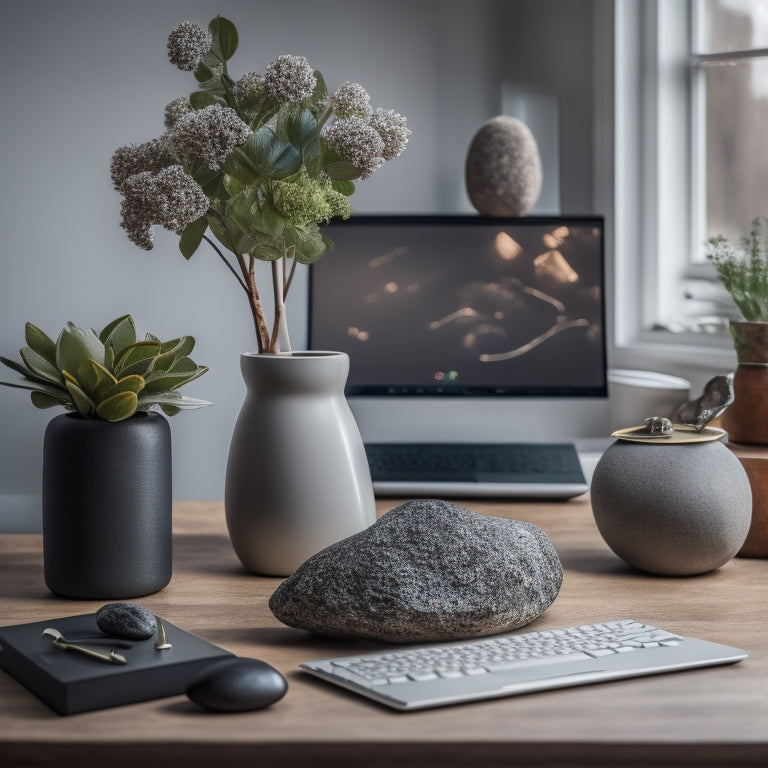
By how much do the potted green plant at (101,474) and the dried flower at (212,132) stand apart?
19cm

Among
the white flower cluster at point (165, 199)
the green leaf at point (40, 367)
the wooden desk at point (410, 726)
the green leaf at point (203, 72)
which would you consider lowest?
the wooden desk at point (410, 726)

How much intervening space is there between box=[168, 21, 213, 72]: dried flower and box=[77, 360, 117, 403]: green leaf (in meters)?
0.30

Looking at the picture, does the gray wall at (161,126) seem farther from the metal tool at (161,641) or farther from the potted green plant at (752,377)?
the metal tool at (161,641)

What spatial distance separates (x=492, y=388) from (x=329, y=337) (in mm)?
271

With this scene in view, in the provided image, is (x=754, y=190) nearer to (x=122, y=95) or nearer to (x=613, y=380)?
(x=613, y=380)

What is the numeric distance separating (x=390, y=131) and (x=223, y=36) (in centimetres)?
19

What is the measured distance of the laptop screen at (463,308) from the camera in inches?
61.9

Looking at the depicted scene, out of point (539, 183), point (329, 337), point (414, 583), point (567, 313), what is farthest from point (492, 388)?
point (414, 583)

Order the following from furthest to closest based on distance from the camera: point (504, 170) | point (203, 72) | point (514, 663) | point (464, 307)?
point (504, 170) → point (464, 307) → point (203, 72) → point (514, 663)

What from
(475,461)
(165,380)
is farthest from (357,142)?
(475,461)

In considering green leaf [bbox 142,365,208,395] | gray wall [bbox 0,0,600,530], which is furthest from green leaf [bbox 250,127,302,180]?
gray wall [bbox 0,0,600,530]

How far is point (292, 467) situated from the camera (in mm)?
979

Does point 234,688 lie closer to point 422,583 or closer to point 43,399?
point 422,583

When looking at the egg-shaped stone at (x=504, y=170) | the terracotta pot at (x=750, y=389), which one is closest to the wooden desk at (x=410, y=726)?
the terracotta pot at (x=750, y=389)
